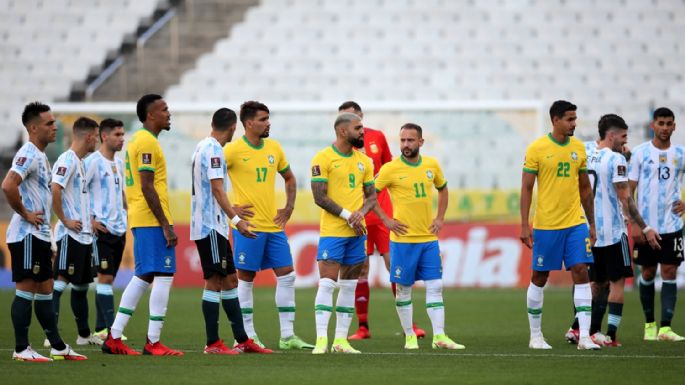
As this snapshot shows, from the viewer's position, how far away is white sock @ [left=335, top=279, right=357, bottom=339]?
1113cm

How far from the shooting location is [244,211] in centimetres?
1114

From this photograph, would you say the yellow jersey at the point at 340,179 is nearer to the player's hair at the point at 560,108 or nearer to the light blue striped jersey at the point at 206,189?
the light blue striped jersey at the point at 206,189

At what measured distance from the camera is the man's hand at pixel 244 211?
1109 cm

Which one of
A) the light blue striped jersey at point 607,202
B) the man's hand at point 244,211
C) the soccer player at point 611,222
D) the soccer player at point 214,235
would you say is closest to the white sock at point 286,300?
the soccer player at point 214,235

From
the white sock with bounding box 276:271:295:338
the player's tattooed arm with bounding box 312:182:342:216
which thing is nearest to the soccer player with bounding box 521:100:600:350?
the player's tattooed arm with bounding box 312:182:342:216

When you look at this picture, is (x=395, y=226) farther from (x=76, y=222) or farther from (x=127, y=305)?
(x=76, y=222)

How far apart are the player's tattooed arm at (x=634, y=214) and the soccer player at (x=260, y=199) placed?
11.7 ft

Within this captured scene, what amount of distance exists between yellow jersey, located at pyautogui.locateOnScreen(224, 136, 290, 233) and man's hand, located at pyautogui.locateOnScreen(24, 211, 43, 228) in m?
2.11

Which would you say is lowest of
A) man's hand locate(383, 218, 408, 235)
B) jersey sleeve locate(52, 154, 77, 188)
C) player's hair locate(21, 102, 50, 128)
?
man's hand locate(383, 218, 408, 235)

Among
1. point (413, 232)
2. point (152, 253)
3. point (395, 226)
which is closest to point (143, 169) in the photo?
point (152, 253)

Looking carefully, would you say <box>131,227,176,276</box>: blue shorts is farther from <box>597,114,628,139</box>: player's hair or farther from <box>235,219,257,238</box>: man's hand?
<box>597,114,628,139</box>: player's hair

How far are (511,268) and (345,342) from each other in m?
12.3

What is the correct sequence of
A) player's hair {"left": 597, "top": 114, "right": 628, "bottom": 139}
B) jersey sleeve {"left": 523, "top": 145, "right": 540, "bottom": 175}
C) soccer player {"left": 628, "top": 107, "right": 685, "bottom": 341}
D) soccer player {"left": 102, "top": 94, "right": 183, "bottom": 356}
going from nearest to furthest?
1. soccer player {"left": 102, "top": 94, "right": 183, "bottom": 356}
2. jersey sleeve {"left": 523, "top": 145, "right": 540, "bottom": 175}
3. player's hair {"left": 597, "top": 114, "right": 628, "bottom": 139}
4. soccer player {"left": 628, "top": 107, "right": 685, "bottom": 341}

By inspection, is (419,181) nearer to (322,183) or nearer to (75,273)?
(322,183)
